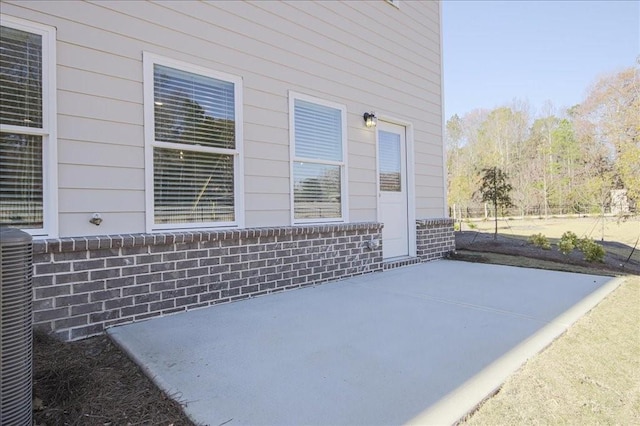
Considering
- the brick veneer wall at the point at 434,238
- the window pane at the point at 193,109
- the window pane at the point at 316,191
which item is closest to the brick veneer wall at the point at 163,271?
the window pane at the point at 316,191

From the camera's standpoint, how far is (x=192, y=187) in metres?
3.60

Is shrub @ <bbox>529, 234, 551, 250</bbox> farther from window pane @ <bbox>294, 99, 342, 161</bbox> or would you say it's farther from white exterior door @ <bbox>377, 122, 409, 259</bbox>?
window pane @ <bbox>294, 99, 342, 161</bbox>

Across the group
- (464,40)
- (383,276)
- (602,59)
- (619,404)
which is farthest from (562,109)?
(619,404)

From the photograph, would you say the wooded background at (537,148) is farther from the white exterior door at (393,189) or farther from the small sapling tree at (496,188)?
the white exterior door at (393,189)

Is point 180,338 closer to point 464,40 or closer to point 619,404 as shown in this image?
point 619,404

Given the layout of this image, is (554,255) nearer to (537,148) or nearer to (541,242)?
(541,242)

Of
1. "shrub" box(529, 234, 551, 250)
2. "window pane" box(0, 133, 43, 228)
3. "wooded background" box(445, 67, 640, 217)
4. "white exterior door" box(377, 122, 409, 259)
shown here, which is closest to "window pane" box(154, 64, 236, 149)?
"window pane" box(0, 133, 43, 228)

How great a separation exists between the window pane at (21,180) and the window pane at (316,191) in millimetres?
2549

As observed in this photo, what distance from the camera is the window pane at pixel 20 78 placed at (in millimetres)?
2664

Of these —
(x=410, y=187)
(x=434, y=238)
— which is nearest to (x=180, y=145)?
(x=410, y=187)

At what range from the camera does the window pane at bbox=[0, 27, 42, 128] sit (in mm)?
2664

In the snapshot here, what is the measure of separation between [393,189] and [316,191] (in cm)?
181

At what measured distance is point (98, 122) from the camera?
3025 mm

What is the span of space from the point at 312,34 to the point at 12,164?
11.9 ft
